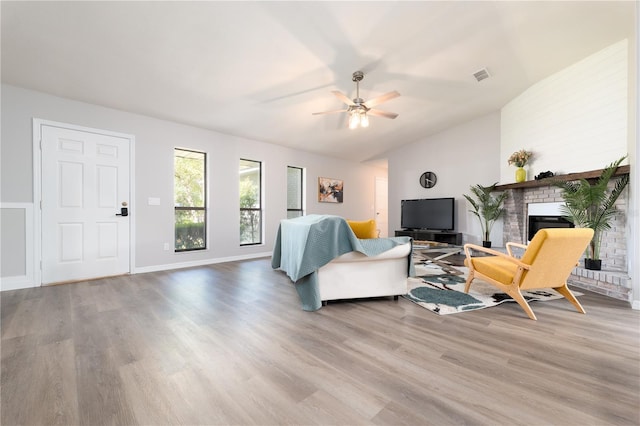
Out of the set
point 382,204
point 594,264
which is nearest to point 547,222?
point 594,264

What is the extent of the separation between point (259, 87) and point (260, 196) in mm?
2590

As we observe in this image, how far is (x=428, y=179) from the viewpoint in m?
6.79

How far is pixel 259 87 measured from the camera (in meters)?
3.71

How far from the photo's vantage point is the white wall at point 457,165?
5.70 meters

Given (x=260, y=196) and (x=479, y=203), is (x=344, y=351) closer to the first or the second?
(x=260, y=196)

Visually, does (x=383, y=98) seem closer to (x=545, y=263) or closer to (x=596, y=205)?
(x=545, y=263)

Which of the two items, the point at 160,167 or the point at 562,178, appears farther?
the point at 160,167

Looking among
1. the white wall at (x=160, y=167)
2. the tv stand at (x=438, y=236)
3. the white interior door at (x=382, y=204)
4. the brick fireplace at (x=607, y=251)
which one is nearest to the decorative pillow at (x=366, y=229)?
the brick fireplace at (x=607, y=251)

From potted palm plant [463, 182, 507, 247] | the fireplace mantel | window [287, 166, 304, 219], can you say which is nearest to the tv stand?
potted palm plant [463, 182, 507, 247]

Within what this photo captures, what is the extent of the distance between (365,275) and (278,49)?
2.70 meters

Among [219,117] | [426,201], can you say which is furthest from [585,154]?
[219,117]

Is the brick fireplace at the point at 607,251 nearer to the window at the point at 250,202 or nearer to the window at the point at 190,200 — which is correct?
the window at the point at 250,202

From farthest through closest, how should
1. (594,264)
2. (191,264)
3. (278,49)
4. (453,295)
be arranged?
(191,264) < (594,264) < (278,49) < (453,295)

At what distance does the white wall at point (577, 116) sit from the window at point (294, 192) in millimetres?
4572
